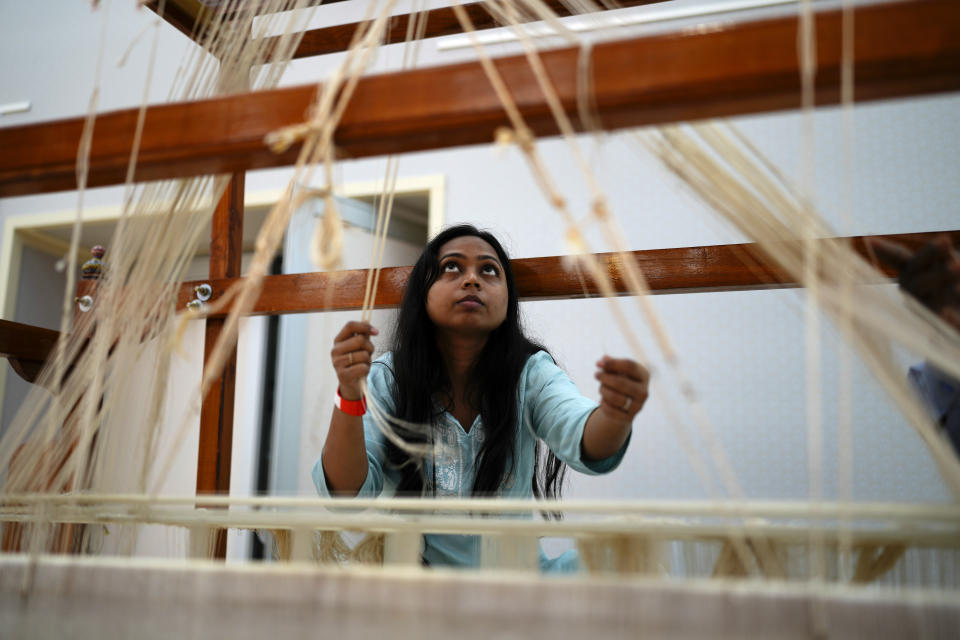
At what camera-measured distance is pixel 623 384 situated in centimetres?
93

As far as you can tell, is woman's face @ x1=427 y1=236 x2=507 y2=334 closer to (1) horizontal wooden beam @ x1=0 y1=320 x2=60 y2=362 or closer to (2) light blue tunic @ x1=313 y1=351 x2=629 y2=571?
(2) light blue tunic @ x1=313 y1=351 x2=629 y2=571

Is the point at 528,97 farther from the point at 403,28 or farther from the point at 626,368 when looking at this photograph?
the point at 403,28

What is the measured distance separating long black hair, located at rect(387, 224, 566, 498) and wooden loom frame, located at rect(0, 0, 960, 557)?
0.72 meters

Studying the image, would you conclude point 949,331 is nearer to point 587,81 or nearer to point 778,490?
point 587,81

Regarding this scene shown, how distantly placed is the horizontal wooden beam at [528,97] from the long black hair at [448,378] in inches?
28.2

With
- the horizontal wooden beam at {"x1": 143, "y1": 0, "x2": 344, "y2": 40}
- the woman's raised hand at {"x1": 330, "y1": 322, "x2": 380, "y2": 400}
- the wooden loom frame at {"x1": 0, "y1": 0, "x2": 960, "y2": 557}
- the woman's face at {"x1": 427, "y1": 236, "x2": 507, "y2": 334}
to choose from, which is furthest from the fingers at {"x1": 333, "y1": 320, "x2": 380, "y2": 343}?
the horizontal wooden beam at {"x1": 143, "y1": 0, "x2": 344, "y2": 40}

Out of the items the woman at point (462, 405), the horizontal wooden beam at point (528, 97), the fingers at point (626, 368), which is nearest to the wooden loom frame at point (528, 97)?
the horizontal wooden beam at point (528, 97)

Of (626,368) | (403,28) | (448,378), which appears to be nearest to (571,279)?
(448,378)

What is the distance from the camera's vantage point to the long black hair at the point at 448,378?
127 cm

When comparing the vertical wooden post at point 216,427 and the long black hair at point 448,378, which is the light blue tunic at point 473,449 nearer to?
the long black hair at point 448,378

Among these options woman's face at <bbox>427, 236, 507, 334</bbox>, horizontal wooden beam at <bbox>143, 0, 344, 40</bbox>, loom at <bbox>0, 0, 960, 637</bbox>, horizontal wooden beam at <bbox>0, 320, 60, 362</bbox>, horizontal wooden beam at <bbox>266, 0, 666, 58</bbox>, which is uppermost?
horizontal wooden beam at <bbox>266, 0, 666, 58</bbox>

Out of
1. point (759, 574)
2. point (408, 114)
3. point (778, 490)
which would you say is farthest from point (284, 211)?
point (778, 490)

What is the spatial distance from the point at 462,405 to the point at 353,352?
1.17ft

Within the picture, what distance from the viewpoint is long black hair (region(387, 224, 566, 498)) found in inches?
50.0
